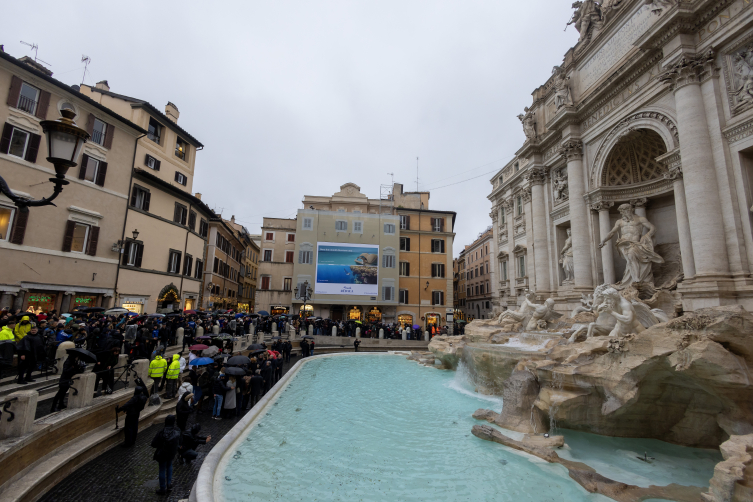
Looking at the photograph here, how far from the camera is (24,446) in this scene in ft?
19.1

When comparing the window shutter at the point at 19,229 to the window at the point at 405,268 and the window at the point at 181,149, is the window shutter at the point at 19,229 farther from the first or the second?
the window at the point at 405,268

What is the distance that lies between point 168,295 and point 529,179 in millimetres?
25389

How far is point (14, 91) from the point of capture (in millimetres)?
16562

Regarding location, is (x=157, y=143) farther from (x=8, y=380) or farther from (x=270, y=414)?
(x=270, y=414)

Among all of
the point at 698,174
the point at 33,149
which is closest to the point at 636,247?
the point at 698,174

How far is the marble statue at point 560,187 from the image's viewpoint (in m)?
21.3

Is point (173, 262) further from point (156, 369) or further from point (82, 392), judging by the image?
point (82, 392)

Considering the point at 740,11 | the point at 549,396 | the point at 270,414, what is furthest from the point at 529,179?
the point at 270,414

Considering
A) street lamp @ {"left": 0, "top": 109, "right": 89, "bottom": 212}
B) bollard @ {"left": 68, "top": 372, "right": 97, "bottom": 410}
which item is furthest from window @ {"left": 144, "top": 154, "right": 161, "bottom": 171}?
street lamp @ {"left": 0, "top": 109, "right": 89, "bottom": 212}

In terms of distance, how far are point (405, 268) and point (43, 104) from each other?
31.0 meters

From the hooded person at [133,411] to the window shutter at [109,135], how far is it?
61.8 feet

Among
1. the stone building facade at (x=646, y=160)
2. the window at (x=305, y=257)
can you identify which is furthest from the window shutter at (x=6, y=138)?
the stone building facade at (x=646, y=160)

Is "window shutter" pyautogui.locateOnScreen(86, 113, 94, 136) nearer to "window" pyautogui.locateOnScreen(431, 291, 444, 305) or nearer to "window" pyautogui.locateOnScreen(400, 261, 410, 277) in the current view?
"window" pyautogui.locateOnScreen(400, 261, 410, 277)

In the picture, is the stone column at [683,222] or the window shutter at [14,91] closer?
the stone column at [683,222]
